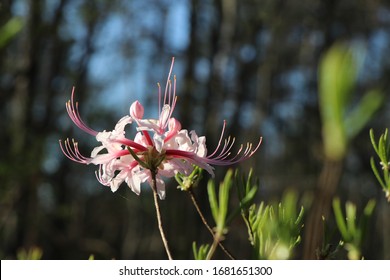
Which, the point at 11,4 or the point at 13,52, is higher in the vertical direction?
the point at 11,4

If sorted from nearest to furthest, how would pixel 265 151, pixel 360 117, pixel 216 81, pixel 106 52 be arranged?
pixel 360 117, pixel 216 81, pixel 106 52, pixel 265 151

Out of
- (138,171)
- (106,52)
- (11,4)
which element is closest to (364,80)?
(106,52)

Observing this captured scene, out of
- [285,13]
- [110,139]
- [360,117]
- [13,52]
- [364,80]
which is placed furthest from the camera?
[364,80]

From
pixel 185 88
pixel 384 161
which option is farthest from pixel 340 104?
pixel 185 88

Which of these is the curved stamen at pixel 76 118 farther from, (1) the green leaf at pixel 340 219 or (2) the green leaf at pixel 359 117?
(2) the green leaf at pixel 359 117

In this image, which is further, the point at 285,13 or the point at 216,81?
the point at 285,13

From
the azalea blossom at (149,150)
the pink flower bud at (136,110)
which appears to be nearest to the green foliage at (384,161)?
the azalea blossom at (149,150)
